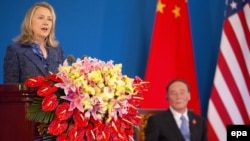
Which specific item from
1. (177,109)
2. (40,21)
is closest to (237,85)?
(177,109)

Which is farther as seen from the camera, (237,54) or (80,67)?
(237,54)

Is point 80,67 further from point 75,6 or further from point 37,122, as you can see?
point 75,6

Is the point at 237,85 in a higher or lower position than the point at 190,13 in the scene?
lower

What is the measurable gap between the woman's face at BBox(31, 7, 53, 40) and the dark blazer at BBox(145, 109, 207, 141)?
177 centimetres

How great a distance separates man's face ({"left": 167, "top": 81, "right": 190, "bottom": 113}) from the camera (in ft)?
13.4

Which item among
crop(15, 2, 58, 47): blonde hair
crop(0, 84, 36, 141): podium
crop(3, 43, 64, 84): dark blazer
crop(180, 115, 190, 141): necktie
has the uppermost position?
crop(15, 2, 58, 47): blonde hair

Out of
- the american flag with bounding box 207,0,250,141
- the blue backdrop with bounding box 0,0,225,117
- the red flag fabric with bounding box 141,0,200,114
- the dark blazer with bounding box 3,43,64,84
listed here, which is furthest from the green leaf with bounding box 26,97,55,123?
the american flag with bounding box 207,0,250,141

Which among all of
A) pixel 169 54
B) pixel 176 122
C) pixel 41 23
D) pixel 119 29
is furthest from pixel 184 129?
pixel 41 23

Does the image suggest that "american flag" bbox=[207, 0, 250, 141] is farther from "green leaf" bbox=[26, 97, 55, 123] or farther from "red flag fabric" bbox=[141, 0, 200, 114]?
"green leaf" bbox=[26, 97, 55, 123]

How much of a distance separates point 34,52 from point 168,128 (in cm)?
201

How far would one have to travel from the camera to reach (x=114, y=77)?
5.24ft

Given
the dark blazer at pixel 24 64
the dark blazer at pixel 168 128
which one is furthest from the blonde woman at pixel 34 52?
the dark blazer at pixel 168 128

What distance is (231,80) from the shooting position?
4504 millimetres

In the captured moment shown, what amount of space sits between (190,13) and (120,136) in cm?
328
